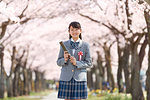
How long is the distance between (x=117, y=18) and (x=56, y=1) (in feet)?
10.2

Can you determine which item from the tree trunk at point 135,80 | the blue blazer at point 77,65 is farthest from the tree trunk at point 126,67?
the blue blazer at point 77,65

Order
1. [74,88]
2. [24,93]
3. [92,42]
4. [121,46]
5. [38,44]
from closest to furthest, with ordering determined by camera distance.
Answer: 1. [74,88]
2. [121,46]
3. [92,42]
4. [24,93]
5. [38,44]

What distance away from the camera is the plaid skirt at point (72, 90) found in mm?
4594

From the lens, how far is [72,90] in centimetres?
461

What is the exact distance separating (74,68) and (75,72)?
2.5 inches

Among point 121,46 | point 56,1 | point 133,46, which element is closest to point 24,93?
point 121,46

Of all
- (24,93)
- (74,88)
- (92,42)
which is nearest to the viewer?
(74,88)

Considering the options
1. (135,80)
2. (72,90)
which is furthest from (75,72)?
(135,80)

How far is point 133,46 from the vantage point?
1288 centimetres

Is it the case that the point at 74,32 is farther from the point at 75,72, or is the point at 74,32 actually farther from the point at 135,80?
the point at 135,80

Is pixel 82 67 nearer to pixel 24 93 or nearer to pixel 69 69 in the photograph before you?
pixel 69 69

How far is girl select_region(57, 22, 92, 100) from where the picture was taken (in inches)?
181

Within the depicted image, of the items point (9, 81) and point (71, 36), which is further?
point (9, 81)

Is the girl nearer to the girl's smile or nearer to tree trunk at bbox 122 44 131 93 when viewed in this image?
the girl's smile
